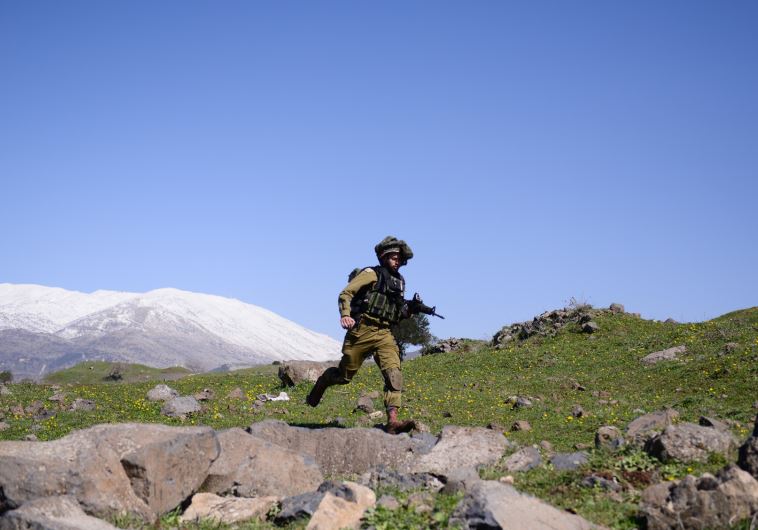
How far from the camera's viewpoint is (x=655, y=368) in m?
22.1

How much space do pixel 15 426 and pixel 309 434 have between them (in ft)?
29.3

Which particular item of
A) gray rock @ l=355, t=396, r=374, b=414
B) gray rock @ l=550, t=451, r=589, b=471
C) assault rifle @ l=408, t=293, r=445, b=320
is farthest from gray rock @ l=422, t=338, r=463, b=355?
gray rock @ l=550, t=451, r=589, b=471

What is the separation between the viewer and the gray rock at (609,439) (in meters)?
10.4

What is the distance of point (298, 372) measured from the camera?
24922mm

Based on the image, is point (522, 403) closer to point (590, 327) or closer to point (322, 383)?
point (322, 383)

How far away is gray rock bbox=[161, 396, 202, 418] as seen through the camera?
1861 centimetres

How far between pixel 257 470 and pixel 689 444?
18.2 ft

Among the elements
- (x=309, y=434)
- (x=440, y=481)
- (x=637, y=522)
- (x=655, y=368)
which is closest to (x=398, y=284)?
(x=309, y=434)

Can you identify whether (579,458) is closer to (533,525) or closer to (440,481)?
(440,481)

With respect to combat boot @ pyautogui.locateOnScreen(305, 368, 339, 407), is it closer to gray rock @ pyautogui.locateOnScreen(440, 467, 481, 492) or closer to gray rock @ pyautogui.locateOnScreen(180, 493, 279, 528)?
gray rock @ pyautogui.locateOnScreen(440, 467, 481, 492)

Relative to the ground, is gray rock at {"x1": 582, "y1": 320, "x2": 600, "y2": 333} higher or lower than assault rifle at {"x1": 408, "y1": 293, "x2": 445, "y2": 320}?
higher

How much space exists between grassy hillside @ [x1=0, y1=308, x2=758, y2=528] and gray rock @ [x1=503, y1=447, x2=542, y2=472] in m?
0.24

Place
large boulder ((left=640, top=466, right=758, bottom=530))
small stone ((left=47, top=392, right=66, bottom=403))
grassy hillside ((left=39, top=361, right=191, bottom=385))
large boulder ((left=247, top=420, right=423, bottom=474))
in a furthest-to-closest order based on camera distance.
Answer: grassy hillside ((left=39, top=361, right=191, bottom=385)) → small stone ((left=47, top=392, right=66, bottom=403)) → large boulder ((left=247, top=420, right=423, bottom=474)) → large boulder ((left=640, top=466, right=758, bottom=530))

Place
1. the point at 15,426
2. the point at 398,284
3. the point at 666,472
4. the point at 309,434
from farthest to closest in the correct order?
the point at 15,426
the point at 398,284
the point at 309,434
the point at 666,472
